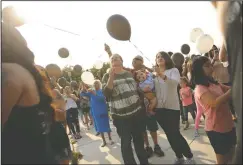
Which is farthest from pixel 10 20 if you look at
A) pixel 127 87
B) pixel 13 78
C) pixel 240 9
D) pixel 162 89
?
pixel 162 89

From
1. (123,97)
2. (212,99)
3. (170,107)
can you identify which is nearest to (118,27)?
(123,97)

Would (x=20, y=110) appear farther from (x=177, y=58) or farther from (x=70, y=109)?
(x=70, y=109)

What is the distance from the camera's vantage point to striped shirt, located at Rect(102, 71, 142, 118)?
368 centimetres

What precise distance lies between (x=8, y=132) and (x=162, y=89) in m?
2.68

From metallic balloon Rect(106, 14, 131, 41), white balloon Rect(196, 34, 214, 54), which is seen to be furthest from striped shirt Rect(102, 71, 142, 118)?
white balloon Rect(196, 34, 214, 54)

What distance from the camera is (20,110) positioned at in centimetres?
148

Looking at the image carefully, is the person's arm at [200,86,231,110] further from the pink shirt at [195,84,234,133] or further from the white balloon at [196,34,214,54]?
the white balloon at [196,34,214,54]

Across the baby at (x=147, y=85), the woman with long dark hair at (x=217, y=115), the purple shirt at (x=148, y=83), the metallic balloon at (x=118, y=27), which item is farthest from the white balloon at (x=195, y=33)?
the woman with long dark hair at (x=217, y=115)

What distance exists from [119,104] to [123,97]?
11 centimetres

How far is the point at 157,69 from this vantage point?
3.61m

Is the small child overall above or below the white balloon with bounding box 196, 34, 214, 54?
below

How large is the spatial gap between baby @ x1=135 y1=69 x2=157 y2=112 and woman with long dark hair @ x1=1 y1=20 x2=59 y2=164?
2493 millimetres

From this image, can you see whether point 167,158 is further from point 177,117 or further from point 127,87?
point 127,87

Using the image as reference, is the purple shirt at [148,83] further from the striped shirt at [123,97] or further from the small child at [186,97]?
the small child at [186,97]
